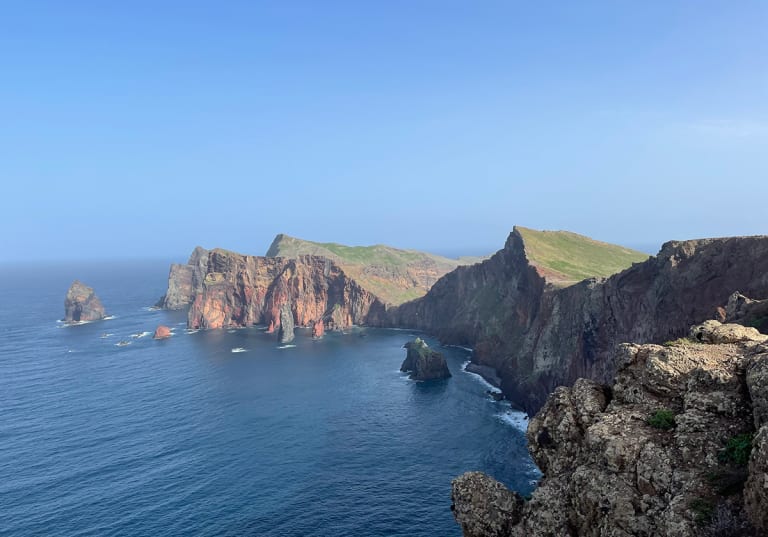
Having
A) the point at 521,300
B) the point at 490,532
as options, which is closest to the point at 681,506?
the point at 490,532

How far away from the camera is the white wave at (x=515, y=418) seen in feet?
320

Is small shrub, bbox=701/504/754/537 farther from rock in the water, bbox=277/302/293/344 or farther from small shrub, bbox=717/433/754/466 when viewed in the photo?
rock in the water, bbox=277/302/293/344

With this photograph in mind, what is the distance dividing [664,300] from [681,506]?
244ft

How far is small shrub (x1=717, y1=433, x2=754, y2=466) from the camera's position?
18297 millimetres

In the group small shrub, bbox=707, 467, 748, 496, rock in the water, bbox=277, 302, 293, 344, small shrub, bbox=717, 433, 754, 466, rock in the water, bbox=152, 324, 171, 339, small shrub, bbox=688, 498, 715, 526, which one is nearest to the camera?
small shrub, bbox=688, 498, 715, 526

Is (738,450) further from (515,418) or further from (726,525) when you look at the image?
(515,418)

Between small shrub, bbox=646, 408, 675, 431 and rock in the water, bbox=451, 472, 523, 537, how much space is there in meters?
7.60

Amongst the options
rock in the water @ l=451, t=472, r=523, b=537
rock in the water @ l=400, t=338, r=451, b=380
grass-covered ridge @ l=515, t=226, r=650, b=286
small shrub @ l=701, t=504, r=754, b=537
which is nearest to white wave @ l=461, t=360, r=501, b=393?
rock in the water @ l=400, t=338, r=451, b=380

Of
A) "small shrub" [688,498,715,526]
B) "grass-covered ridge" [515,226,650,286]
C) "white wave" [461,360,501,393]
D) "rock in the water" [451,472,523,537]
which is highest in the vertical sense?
"grass-covered ridge" [515,226,650,286]

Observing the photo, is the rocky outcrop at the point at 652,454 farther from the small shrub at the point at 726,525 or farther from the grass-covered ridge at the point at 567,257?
the grass-covered ridge at the point at 567,257

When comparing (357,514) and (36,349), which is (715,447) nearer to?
(357,514)

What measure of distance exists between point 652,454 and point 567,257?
159 metres

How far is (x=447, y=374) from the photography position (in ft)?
447

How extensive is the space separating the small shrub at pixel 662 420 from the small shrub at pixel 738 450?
2.07m
